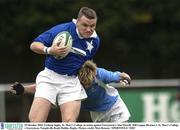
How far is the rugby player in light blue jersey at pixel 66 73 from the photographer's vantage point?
8.34m

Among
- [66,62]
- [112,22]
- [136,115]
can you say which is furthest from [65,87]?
[112,22]

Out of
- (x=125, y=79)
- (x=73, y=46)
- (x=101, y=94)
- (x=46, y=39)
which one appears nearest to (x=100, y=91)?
(x=101, y=94)

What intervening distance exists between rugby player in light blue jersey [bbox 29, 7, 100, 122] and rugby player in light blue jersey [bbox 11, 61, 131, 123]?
0.11 m

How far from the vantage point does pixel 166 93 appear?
14.8 meters

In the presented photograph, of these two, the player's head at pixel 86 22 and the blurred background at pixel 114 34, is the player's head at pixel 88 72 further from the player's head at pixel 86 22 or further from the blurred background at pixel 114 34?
the blurred background at pixel 114 34

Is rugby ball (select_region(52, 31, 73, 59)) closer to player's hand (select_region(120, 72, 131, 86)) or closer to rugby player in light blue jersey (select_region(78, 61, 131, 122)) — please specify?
rugby player in light blue jersey (select_region(78, 61, 131, 122))

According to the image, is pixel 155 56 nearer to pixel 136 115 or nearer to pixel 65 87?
pixel 136 115

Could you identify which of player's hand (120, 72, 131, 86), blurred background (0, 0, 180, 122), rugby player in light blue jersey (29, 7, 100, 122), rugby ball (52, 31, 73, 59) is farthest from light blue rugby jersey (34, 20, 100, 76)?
blurred background (0, 0, 180, 122)

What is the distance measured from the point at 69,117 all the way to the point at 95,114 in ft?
2.52

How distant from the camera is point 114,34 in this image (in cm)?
1739

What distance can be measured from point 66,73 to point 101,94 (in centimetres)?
55

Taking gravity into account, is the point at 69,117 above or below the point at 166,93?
above

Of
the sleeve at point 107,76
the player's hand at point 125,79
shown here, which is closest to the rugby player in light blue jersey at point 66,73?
the sleeve at point 107,76

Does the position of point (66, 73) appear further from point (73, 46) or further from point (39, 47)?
point (39, 47)
